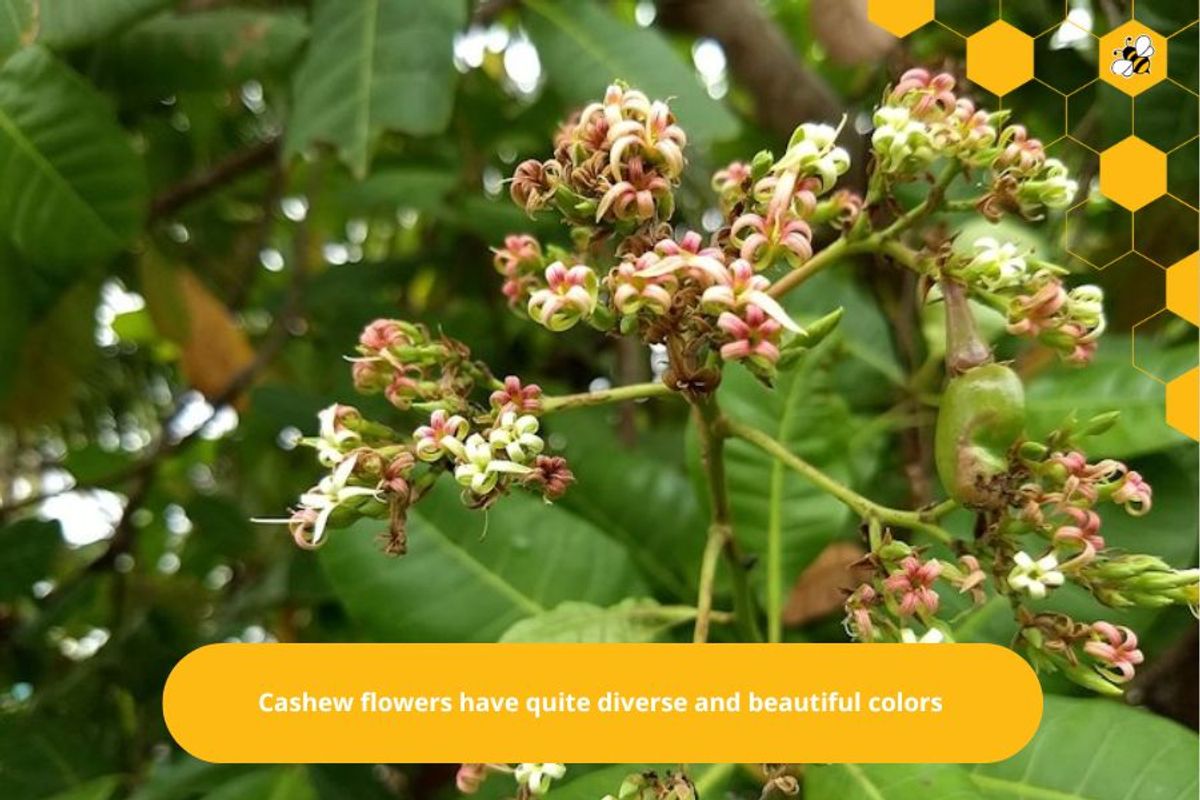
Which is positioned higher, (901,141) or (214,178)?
(901,141)

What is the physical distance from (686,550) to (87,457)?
2.53 ft

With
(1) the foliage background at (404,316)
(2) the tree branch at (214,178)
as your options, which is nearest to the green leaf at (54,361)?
(1) the foliage background at (404,316)

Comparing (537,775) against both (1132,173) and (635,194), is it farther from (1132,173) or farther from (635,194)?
(1132,173)

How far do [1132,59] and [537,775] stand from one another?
2.38 ft

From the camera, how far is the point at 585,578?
2.65 feet

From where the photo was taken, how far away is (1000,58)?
3.06ft

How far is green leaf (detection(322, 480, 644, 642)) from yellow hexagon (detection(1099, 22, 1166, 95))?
1.79 feet

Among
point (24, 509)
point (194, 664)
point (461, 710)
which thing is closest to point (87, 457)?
point (24, 509)

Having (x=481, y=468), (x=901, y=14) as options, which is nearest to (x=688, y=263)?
(x=481, y=468)

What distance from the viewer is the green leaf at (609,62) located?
941mm

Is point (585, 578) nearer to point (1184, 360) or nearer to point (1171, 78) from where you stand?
point (1184, 360)

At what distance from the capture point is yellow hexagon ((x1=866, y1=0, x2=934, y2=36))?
93 cm

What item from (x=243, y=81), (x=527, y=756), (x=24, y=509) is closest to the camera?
(x=527, y=756)

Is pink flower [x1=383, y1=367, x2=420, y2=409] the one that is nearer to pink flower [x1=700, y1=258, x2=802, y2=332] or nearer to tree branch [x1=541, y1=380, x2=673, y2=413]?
tree branch [x1=541, y1=380, x2=673, y2=413]
